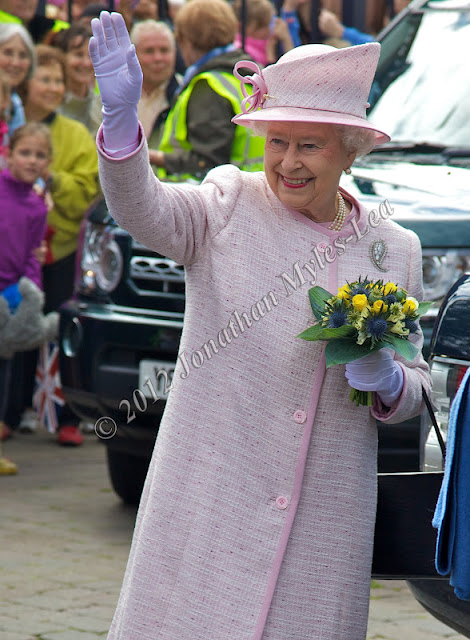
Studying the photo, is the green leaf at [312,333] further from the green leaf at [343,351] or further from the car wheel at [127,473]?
the car wheel at [127,473]

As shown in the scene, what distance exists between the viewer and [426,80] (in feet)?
18.0

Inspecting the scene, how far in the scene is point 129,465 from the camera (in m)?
5.95

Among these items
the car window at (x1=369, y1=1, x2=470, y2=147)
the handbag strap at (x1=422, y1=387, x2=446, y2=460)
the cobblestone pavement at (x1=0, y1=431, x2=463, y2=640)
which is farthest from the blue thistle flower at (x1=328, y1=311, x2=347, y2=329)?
the car window at (x1=369, y1=1, x2=470, y2=147)

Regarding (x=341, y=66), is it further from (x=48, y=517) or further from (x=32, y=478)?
(x=32, y=478)

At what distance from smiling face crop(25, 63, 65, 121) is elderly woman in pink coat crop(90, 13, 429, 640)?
524cm

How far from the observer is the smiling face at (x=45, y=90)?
309 inches

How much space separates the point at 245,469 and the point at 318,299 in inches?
16.3

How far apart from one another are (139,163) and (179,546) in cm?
86

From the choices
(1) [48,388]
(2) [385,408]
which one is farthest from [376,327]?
(1) [48,388]

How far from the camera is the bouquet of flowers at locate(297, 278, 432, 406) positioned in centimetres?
267

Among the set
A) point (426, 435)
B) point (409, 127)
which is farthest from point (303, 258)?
point (409, 127)

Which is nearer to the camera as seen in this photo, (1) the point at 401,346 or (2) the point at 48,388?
(1) the point at 401,346

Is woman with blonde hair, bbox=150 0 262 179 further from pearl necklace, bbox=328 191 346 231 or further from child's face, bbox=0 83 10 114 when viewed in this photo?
pearl necklace, bbox=328 191 346 231

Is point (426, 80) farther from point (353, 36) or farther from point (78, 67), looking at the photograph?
point (353, 36)
